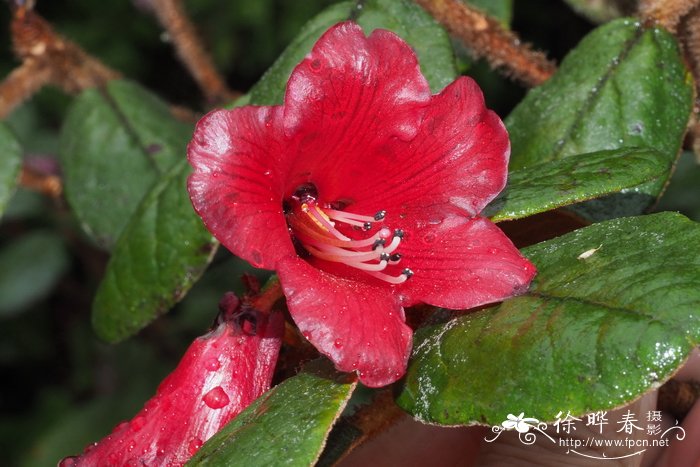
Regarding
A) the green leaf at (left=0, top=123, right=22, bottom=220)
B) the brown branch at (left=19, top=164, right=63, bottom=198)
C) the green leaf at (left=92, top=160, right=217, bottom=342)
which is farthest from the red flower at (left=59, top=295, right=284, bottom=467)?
the brown branch at (left=19, top=164, right=63, bottom=198)

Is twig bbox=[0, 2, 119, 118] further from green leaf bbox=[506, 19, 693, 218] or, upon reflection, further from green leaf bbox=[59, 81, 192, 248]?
green leaf bbox=[506, 19, 693, 218]

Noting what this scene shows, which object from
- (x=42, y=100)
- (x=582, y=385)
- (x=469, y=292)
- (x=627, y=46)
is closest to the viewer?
(x=582, y=385)

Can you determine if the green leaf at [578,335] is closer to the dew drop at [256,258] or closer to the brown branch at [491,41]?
the dew drop at [256,258]

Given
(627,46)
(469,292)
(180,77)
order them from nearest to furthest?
1. (469,292)
2. (627,46)
3. (180,77)

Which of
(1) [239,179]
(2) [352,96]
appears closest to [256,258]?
(1) [239,179]

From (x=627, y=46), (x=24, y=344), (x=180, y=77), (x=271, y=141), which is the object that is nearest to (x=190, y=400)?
(x=271, y=141)

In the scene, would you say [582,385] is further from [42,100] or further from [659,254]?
[42,100]
